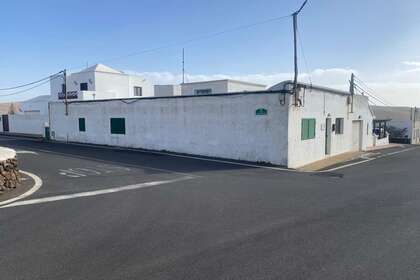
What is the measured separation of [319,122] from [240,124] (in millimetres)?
5028

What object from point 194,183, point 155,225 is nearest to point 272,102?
point 194,183

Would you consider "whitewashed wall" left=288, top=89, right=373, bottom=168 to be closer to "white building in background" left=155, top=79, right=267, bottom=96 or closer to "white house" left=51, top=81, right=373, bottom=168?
"white house" left=51, top=81, right=373, bottom=168

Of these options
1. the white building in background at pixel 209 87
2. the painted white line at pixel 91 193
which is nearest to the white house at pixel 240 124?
the painted white line at pixel 91 193

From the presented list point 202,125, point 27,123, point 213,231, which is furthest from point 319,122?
point 27,123

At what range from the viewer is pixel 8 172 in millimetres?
9797

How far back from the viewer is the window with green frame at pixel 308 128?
57.4 ft

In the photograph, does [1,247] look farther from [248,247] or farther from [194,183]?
[194,183]

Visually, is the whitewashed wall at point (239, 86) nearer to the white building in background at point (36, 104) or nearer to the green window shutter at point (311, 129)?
the green window shutter at point (311, 129)

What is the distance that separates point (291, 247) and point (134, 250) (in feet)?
8.22

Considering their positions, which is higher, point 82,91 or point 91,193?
point 82,91

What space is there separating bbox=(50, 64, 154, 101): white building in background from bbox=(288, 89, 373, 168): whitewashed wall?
2679 centimetres

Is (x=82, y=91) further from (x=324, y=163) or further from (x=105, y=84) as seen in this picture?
(x=324, y=163)

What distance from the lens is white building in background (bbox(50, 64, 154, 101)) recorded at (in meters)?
41.9

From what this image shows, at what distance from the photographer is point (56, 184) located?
35.7ft
